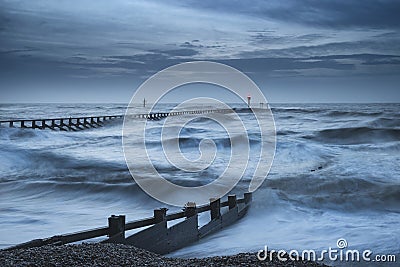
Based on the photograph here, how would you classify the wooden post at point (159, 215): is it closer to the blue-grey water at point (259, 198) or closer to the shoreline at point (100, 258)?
the blue-grey water at point (259, 198)

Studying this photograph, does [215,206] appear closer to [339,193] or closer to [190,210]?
[190,210]

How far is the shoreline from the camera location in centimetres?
389

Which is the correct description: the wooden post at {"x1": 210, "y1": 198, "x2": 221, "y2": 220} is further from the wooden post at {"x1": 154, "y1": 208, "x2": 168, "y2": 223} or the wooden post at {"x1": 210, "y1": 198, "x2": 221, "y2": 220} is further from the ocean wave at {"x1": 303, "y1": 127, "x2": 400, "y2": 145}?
the ocean wave at {"x1": 303, "y1": 127, "x2": 400, "y2": 145}

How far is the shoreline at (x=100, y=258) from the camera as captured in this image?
3.89 meters

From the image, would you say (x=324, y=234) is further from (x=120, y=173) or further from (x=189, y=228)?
(x=120, y=173)

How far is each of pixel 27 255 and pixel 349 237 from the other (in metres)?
5.61

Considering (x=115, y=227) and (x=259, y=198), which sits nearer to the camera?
(x=115, y=227)

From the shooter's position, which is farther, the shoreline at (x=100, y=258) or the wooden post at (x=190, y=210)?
the wooden post at (x=190, y=210)

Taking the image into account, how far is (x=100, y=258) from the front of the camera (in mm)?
4098

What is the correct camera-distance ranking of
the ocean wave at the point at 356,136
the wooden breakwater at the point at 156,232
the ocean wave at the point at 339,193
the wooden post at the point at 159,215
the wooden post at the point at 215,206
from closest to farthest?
1. the wooden breakwater at the point at 156,232
2. the wooden post at the point at 159,215
3. the wooden post at the point at 215,206
4. the ocean wave at the point at 339,193
5. the ocean wave at the point at 356,136

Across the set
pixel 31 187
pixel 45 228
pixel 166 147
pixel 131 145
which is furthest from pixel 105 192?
pixel 131 145

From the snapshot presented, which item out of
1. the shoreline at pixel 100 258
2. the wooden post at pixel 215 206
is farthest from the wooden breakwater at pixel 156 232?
the shoreline at pixel 100 258

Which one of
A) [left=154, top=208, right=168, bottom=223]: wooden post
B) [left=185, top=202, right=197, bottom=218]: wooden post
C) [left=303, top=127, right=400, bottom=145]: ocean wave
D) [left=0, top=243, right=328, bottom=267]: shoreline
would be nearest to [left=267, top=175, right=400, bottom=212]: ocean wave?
[left=185, top=202, right=197, bottom=218]: wooden post

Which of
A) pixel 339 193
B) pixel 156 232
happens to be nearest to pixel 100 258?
pixel 156 232
